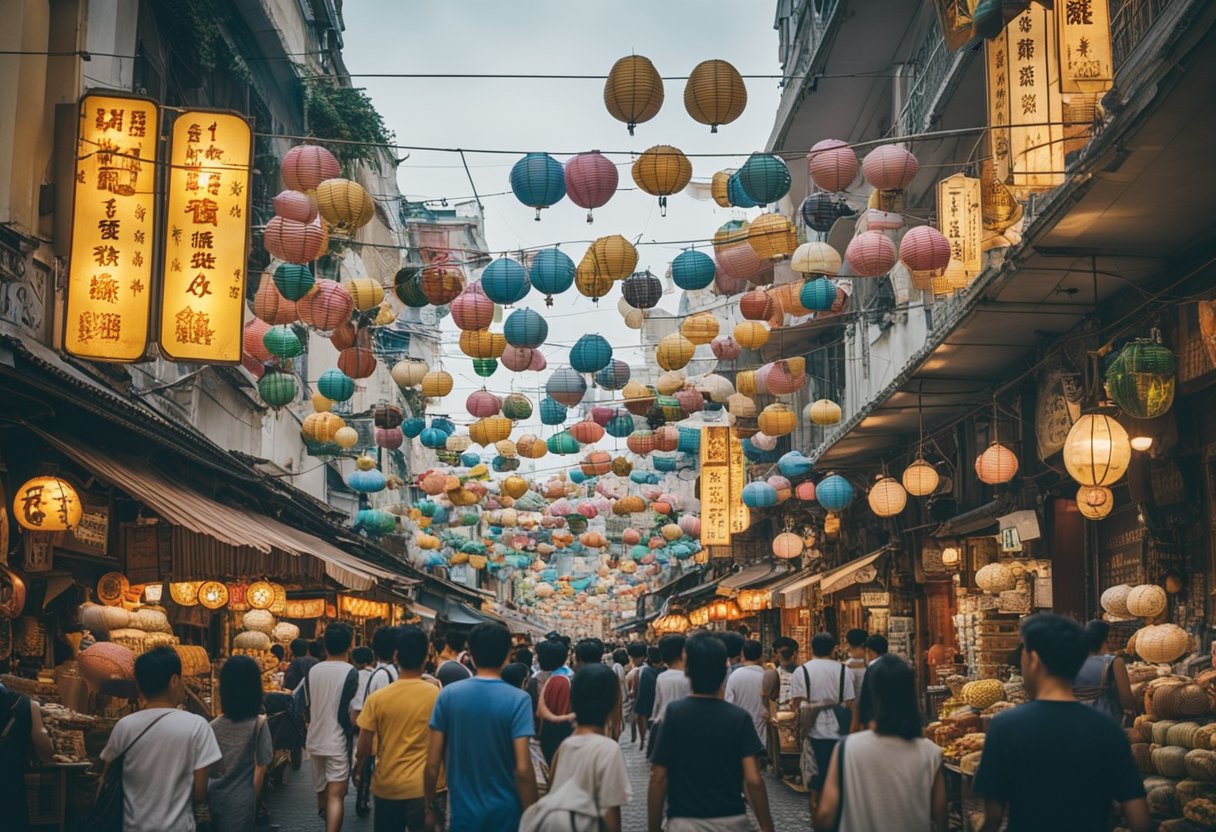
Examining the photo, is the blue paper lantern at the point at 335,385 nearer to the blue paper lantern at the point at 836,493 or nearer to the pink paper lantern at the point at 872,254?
the blue paper lantern at the point at 836,493

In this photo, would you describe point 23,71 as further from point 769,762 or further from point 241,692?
point 769,762

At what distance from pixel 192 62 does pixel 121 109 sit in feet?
24.6

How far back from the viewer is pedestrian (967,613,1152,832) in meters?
5.28

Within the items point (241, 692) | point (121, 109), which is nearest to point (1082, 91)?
point (241, 692)

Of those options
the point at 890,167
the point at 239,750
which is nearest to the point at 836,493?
the point at 890,167

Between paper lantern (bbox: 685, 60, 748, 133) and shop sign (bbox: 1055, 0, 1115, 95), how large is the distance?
12.6 ft

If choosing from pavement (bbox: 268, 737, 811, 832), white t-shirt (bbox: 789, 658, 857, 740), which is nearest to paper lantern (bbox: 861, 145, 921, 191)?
white t-shirt (bbox: 789, 658, 857, 740)

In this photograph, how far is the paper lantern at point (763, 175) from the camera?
14312mm

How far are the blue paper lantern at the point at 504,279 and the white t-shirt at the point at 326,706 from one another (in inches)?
230

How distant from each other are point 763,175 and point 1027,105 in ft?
12.3

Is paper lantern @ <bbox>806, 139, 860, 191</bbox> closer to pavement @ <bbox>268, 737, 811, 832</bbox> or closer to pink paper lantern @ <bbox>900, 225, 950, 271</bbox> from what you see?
pink paper lantern @ <bbox>900, 225, 950, 271</bbox>

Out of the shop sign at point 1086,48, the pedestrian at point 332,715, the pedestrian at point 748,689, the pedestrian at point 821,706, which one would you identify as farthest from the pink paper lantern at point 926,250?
the pedestrian at point 332,715

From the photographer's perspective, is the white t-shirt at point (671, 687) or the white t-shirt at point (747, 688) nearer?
the white t-shirt at point (671, 687)

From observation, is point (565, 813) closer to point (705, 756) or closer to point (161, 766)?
point (705, 756)
